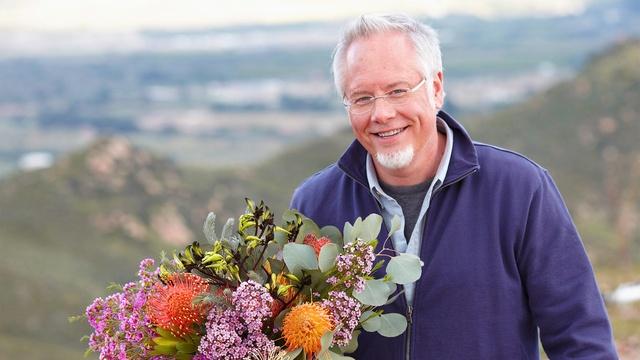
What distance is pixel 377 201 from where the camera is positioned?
3410mm

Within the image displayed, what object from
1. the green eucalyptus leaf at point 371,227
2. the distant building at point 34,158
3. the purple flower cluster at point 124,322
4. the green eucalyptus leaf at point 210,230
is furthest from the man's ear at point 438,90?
the distant building at point 34,158

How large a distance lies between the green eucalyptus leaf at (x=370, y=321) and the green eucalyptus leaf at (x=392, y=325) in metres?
0.04

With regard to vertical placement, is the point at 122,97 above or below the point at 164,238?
above

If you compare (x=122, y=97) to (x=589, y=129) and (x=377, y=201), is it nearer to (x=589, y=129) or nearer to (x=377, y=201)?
(x=589, y=129)

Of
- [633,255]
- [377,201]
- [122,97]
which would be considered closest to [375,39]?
[377,201]

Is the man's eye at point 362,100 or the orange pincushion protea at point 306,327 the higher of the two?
the man's eye at point 362,100

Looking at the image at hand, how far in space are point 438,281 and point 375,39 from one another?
911 mm

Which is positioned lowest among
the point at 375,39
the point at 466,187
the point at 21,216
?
the point at 466,187

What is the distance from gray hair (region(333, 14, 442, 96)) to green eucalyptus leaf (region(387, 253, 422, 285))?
0.78m

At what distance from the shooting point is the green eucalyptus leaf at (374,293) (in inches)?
105

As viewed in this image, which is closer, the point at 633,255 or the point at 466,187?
the point at 466,187

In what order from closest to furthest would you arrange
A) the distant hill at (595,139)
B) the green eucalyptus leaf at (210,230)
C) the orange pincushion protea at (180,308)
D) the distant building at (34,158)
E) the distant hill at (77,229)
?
the orange pincushion protea at (180,308) < the green eucalyptus leaf at (210,230) < the distant hill at (77,229) < the distant hill at (595,139) < the distant building at (34,158)

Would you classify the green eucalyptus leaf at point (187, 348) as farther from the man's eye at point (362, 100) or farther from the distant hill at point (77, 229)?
the distant hill at point (77, 229)

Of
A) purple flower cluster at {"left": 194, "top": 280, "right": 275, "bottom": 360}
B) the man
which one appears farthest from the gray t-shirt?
purple flower cluster at {"left": 194, "top": 280, "right": 275, "bottom": 360}
